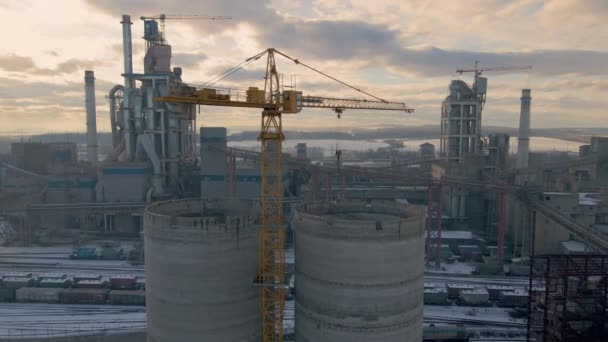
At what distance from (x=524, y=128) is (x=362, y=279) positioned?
100082mm

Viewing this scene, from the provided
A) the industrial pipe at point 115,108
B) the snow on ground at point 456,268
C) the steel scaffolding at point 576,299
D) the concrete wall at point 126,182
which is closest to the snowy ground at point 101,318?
the snow on ground at point 456,268

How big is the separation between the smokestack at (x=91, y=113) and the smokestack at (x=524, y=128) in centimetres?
9809

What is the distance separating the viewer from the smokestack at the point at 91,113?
293ft

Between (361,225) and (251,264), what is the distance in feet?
21.4

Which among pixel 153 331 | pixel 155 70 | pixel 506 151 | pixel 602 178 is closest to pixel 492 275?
pixel 506 151

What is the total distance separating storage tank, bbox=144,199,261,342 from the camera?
21031mm

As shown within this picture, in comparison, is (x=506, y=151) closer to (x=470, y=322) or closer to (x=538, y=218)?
(x=538, y=218)

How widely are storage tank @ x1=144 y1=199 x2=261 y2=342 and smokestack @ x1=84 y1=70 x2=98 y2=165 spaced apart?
75.7 meters

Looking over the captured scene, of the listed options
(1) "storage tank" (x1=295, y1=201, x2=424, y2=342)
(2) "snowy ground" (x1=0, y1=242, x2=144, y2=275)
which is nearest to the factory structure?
(1) "storage tank" (x1=295, y1=201, x2=424, y2=342)

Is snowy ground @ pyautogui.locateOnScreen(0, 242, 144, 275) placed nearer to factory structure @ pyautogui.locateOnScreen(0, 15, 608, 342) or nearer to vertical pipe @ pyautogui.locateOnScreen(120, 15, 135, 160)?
factory structure @ pyautogui.locateOnScreen(0, 15, 608, 342)

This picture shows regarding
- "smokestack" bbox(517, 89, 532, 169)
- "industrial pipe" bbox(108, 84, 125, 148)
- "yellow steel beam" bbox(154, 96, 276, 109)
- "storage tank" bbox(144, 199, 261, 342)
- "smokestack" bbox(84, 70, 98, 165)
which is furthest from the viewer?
"smokestack" bbox(517, 89, 532, 169)

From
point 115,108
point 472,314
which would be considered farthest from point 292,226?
point 115,108

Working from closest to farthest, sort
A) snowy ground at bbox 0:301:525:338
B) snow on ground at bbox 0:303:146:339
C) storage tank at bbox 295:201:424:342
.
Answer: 1. storage tank at bbox 295:201:424:342
2. snow on ground at bbox 0:303:146:339
3. snowy ground at bbox 0:301:525:338

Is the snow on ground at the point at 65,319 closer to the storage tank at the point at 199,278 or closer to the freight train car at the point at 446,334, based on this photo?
the storage tank at the point at 199,278
